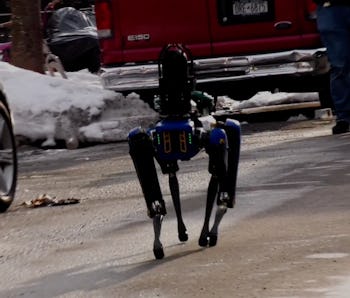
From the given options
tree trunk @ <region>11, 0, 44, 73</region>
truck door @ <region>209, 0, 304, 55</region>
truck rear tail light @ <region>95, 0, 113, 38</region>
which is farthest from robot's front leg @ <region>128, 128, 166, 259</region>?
tree trunk @ <region>11, 0, 44, 73</region>

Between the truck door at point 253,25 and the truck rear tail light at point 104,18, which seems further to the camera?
Result: the truck rear tail light at point 104,18

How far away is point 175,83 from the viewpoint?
6.29 m

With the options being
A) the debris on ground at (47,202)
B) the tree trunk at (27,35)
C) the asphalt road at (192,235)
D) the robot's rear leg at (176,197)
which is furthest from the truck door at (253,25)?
the robot's rear leg at (176,197)

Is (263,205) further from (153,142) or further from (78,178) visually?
(78,178)

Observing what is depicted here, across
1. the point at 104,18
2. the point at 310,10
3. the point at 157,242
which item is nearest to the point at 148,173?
the point at 157,242

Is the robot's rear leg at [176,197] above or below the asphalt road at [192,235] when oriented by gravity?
above

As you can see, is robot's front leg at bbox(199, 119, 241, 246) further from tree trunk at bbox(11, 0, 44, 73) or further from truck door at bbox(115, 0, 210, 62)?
tree trunk at bbox(11, 0, 44, 73)

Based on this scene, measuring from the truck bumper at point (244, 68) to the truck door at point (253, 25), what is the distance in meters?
0.14

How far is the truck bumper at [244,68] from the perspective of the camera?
41.7ft

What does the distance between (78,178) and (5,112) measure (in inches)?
51.0

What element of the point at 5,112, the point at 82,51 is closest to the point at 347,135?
the point at 5,112

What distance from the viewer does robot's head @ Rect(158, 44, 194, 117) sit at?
620 cm

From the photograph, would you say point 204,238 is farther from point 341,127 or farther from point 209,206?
point 341,127

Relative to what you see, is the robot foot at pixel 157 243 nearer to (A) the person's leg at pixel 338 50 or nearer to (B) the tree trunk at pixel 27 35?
(A) the person's leg at pixel 338 50
